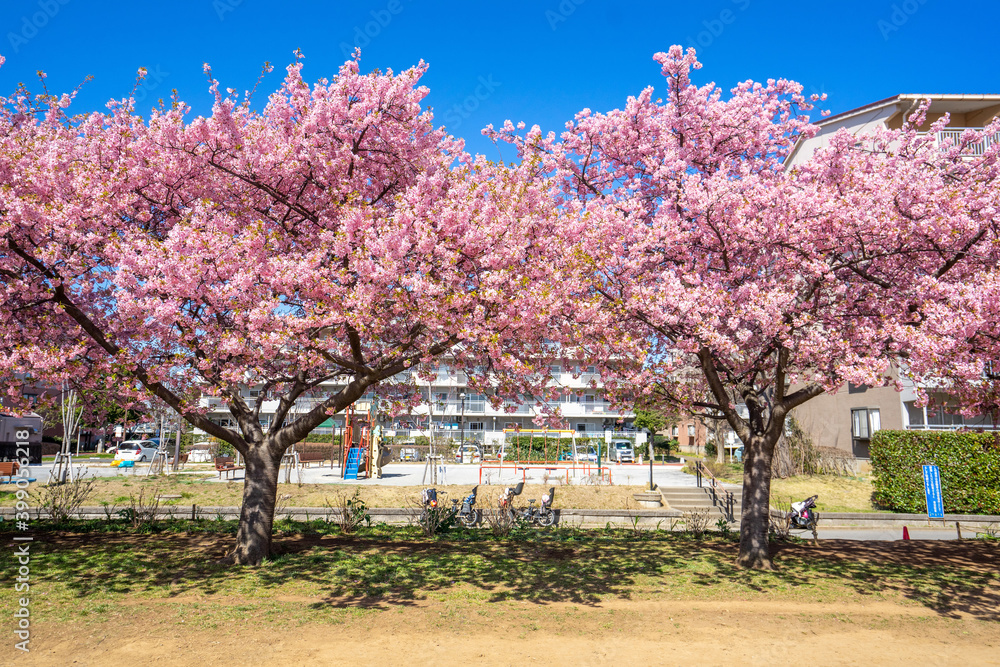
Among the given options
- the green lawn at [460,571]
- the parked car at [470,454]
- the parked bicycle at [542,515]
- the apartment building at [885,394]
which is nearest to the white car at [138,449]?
the parked car at [470,454]

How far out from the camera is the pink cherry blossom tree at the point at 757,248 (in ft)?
30.0

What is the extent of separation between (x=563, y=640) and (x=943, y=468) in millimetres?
19566

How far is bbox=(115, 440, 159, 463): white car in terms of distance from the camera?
41.3 metres

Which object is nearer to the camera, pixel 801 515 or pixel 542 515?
pixel 801 515

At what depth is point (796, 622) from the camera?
8070 mm

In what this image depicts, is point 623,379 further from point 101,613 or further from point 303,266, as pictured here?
point 101,613

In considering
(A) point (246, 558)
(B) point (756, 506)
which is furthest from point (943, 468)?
(A) point (246, 558)

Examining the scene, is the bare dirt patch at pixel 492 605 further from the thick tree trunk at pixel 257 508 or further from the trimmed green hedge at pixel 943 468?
the trimmed green hedge at pixel 943 468

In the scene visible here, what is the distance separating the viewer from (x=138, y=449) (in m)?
43.7

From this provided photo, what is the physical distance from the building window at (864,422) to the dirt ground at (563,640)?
79.5ft

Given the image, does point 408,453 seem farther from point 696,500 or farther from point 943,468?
point 943,468

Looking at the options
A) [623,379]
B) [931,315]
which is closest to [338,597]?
[623,379]

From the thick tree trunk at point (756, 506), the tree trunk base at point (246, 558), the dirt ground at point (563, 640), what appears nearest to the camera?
the dirt ground at point (563, 640)

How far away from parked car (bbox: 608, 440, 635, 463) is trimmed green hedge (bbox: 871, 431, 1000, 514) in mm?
28175
